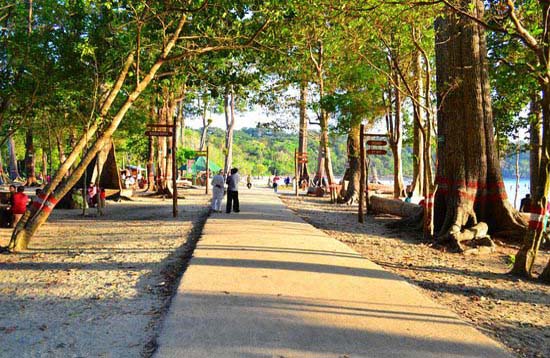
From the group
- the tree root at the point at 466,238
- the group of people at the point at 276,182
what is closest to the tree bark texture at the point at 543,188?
the tree root at the point at 466,238

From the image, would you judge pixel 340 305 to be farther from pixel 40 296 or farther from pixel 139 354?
pixel 40 296

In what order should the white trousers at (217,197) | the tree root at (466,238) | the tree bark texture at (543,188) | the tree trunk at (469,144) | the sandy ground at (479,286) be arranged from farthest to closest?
the white trousers at (217,197), the tree trunk at (469,144), the tree root at (466,238), the tree bark texture at (543,188), the sandy ground at (479,286)

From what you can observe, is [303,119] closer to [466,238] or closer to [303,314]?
[466,238]

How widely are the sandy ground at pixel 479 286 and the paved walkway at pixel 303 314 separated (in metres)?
0.50

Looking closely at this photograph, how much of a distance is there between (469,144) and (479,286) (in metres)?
5.50

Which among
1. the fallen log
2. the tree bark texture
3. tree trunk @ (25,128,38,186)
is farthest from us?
tree trunk @ (25,128,38,186)

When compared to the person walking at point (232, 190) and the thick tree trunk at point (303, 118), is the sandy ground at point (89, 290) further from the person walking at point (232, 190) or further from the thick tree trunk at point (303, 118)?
the thick tree trunk at point (303, 118)

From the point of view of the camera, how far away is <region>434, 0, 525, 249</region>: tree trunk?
451 inches

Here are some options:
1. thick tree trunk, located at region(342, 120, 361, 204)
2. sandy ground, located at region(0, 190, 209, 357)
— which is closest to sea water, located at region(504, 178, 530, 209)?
thick tree trunk, located at region(342, 120, 361, 204)

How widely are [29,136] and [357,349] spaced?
104 feet

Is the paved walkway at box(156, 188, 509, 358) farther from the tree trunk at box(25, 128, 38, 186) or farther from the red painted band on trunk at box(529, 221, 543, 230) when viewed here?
the tree trunk at box(25, 128, 38, 186)

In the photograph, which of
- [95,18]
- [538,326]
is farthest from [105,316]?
[95,18]

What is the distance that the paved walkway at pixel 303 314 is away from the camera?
12.9 ft

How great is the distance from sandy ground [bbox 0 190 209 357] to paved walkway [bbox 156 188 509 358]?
42 centimetres
